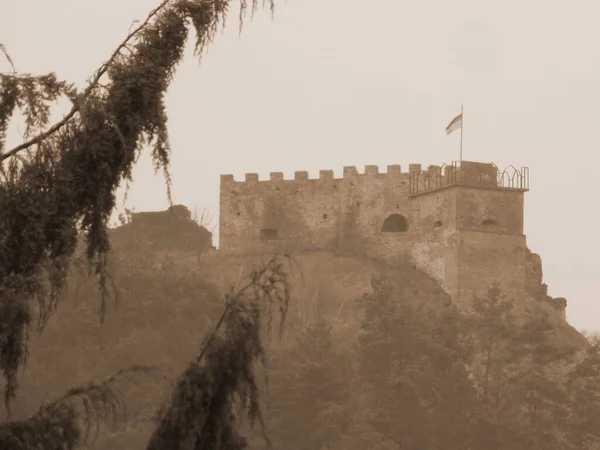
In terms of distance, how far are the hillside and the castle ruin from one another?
0.68 metres

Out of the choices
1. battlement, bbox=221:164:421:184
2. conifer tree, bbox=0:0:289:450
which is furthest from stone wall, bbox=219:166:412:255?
conifer tree, bbox=0:0:289:450

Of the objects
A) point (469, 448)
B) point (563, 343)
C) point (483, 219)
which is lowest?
point (469, 448)

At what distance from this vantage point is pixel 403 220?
160ft

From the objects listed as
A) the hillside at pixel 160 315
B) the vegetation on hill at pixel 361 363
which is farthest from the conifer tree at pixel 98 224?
the hillside at pixel 160 315

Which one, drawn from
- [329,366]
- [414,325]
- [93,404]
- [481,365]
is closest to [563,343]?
[481,365]

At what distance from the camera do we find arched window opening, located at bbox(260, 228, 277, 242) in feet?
165

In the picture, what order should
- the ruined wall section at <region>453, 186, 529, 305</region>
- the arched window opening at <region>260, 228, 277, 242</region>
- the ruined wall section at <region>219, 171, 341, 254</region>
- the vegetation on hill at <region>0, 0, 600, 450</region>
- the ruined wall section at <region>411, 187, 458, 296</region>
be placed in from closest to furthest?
the vegetation on hill at <region>0, 0, 600, 450</region> < the ruined wall section at <region>453, 186, 529, 305</region> < the ruined wall section at <region>411, 187, 458, 296</region> < the ruined wall section at <region>219, 171, 341, 254</region> < the arched window opening at <region>260, 228, 277, 242</region>

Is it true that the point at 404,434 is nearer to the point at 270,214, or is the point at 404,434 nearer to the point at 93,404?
the point at 270,214

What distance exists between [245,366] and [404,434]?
30.3 meters

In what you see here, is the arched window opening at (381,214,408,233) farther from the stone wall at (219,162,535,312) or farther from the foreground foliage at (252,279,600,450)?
the foreground foliage at (252,279,600,450)

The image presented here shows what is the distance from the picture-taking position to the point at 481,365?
4438cm

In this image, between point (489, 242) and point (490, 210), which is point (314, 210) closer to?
point (490, 210)

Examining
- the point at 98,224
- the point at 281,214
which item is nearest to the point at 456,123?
the point at 281,214

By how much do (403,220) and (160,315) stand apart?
382 inches
